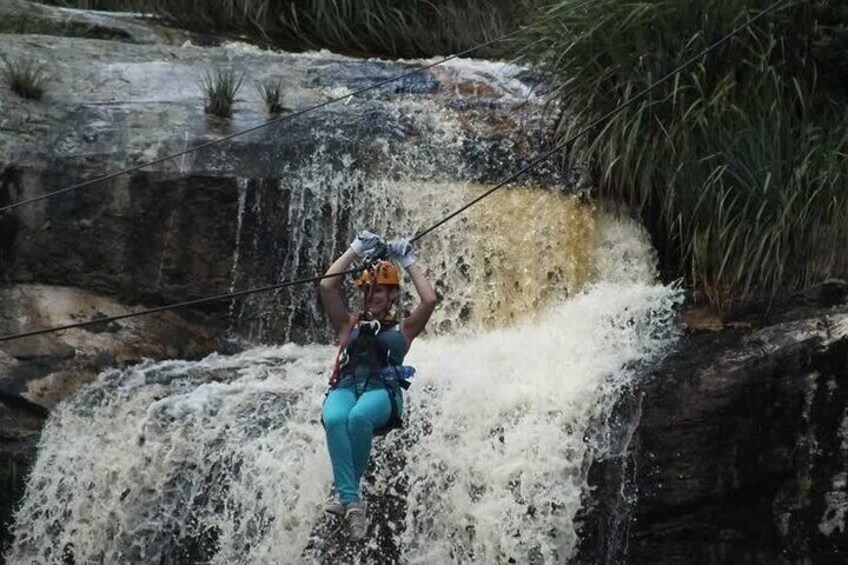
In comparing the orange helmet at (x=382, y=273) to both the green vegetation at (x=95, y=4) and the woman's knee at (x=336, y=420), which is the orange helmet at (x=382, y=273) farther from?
the green vegetation at (x=95, y=4)

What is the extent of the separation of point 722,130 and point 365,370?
13.0 feet

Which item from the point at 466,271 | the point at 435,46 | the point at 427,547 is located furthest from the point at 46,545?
the point at 435,46

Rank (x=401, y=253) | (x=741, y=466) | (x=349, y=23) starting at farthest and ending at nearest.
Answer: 1. (x=349, y=23)
2. (x=741, y=466)
3. (x=401, y=253)

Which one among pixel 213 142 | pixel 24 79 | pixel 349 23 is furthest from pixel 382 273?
pixel 349 23

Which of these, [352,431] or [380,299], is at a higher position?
[380,299]

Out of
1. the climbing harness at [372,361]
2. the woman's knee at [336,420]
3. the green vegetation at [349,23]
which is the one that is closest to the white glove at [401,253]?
the climbing harness at [372,361]

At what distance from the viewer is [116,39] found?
14.7 meters

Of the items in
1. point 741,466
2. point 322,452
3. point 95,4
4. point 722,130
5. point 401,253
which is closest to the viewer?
point 401,253

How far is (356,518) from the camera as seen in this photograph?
8016mm

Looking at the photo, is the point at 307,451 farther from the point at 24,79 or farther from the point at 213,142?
the point at 24,79

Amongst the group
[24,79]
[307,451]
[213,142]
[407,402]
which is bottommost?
[307,451]

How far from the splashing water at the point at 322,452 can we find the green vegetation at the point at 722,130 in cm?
57

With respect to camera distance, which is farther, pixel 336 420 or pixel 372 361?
pixel 372 361

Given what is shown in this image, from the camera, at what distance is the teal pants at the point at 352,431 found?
804 centimetres
